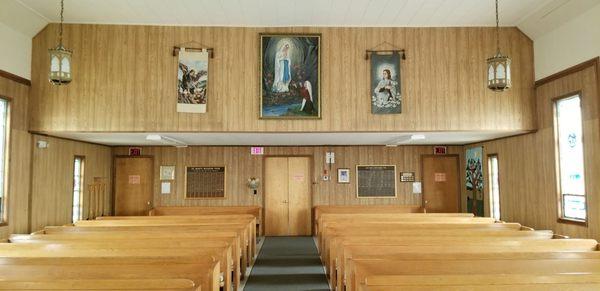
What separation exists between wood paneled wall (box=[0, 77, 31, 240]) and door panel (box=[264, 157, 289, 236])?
5.08 m

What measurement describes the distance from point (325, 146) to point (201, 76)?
403 cm

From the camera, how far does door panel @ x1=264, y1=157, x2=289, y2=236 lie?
10.6m

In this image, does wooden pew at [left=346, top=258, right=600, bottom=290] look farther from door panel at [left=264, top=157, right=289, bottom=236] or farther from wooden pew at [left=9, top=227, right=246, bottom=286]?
door panel at [left=264, top=157, right=289, bottom=236]

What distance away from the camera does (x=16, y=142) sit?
691 centimetres

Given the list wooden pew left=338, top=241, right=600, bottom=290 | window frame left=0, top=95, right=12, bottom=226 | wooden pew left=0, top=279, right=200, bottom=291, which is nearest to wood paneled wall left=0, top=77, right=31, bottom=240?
window frame left=0, top=95, right=12, bottom=226

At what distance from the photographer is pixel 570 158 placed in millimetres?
6727

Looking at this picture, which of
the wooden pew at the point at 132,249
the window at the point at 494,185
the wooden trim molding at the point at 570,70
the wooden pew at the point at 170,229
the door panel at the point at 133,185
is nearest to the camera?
the wooden pew at the point at 132,249

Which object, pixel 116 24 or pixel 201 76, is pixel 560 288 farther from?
pixel 116 24

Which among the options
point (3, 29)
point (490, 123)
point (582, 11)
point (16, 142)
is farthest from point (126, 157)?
point (582, 11)

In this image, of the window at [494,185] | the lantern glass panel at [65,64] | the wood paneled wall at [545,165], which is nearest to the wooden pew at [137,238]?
the lantern glass panel at [65,64]

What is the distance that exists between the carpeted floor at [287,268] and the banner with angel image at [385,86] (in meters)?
2.88

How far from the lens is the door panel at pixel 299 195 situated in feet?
34.8

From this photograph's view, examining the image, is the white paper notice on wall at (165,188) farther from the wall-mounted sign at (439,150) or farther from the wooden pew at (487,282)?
the wooden pew at (487,282)

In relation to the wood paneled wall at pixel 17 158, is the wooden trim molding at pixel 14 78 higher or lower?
higher
